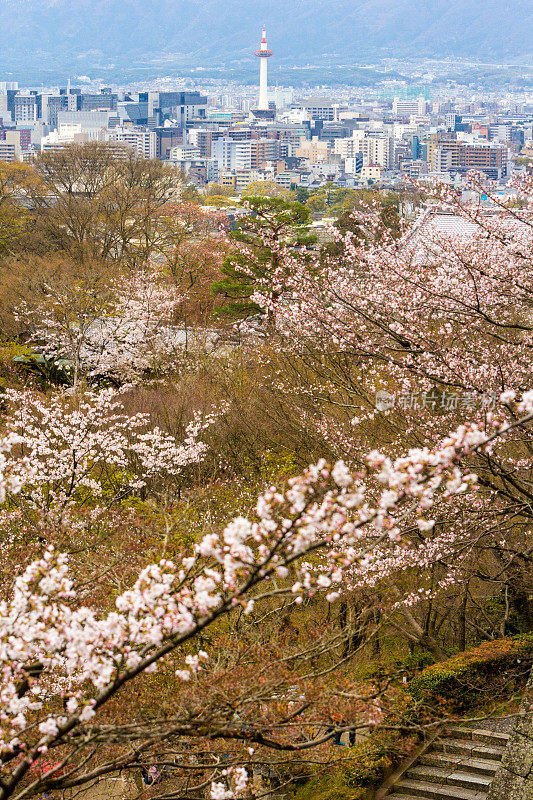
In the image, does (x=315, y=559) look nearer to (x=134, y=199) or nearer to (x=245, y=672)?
(x=245, y=672)

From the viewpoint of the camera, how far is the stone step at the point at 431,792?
336 inches

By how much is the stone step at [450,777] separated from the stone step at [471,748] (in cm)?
25

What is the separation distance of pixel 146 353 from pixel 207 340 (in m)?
2.06

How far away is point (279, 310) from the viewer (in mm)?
10664

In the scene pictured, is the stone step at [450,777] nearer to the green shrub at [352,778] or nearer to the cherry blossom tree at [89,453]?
the green shrub at [352,778]

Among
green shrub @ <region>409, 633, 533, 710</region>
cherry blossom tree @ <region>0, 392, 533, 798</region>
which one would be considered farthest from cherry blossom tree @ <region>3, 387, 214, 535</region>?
cherry blossom tree @ <region>0, 392, 533, 798</region>

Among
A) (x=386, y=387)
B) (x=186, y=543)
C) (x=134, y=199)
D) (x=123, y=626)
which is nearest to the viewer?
(x=123, y=626)

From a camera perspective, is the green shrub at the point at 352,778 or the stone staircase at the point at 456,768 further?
the green shrub at the point at 352,778

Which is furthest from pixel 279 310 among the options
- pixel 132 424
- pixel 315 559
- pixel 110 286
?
pixel 110 286

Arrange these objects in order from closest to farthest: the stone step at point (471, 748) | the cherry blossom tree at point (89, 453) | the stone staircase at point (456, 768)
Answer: the stone staircase at point (456, 768) → the stone step at point (471, 748) → the cherry blossom tree at point (89, 453)

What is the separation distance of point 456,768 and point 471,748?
0.94ft

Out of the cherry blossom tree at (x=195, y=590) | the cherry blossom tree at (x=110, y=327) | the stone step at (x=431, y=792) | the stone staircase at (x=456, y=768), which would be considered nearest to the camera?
the cherry blossom tree at (x=195, y=590)

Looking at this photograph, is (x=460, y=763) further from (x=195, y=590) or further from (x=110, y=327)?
(x=110, y=327)

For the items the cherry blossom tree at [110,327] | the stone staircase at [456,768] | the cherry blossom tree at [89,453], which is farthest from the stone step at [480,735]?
the cherry blossom tree at [110,327]
